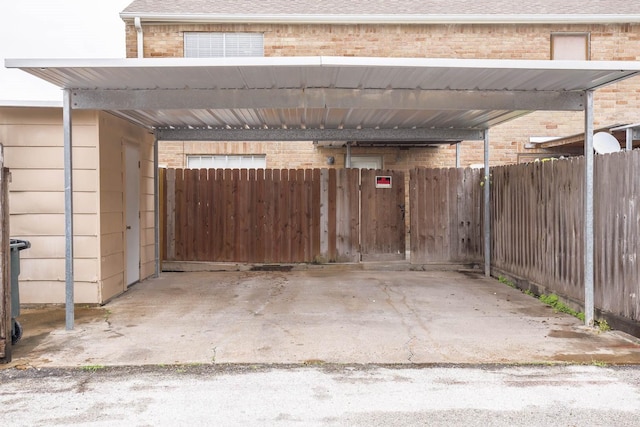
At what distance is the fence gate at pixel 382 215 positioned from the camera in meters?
12.4

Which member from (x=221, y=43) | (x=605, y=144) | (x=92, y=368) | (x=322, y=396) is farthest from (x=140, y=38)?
(x=322, y=396)

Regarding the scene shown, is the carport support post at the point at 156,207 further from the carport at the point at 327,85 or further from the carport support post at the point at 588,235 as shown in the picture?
the carport support post at the point at 588,235

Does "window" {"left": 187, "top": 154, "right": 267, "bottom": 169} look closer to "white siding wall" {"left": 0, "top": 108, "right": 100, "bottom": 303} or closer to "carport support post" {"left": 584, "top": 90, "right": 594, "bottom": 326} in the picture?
"white siding wall" {"left": 0, "top": 108, "right": 100, "bottom": 303}

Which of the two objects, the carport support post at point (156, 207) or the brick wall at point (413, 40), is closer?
the carport support post at point (156, 207)

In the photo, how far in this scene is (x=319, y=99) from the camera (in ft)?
22.9

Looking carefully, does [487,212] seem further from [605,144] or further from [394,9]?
[394,9]

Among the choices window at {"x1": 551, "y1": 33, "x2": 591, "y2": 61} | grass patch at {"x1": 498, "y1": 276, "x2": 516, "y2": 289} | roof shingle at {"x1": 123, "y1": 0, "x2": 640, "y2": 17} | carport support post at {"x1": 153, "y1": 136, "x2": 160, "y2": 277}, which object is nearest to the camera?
grass patch at {"x1": 498, "y1": 276, "x2": 516, "y2": 289}

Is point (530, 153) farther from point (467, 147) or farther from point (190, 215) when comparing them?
point (190, 215)

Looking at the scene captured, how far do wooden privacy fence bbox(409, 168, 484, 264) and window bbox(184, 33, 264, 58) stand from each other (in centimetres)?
548

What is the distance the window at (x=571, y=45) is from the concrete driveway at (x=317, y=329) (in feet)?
24.8

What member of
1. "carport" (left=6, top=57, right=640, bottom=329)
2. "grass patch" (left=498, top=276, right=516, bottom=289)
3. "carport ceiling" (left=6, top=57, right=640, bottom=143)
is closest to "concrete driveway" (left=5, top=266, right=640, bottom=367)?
"grass patch" (left=498, top=276, right=516, bottom=289)

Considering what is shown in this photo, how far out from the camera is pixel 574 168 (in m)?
7.43

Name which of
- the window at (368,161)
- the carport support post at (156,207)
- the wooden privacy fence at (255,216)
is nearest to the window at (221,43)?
the wooden privacy fence at (255,216)

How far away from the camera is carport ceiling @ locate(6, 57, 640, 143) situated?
5.74 m
